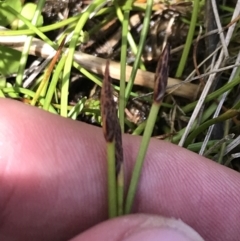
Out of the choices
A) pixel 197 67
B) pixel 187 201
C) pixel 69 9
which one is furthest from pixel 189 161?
pixel 69 9

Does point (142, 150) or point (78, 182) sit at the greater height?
point (142, 150)

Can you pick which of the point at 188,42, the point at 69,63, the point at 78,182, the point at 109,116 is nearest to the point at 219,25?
the point at 188,42

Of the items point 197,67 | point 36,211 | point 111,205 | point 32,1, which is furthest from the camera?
point 32,1

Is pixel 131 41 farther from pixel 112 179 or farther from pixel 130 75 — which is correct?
pixel 112 179

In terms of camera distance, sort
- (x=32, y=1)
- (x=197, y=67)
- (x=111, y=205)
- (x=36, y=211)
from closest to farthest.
Result: (x=111, y=205) → (x=36, y=211) → (x=197, y=67) → (x=32, y=1)

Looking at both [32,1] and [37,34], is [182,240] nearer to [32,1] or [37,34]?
[37,34]

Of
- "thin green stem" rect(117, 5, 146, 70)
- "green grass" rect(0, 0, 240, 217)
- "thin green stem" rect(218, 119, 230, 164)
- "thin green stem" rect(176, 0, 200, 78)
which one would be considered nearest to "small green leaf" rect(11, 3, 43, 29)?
"green grass" rect(0, 0, 240, 217)

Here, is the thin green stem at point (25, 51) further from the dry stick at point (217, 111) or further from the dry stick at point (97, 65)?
the dry stick at point (217, 111)
